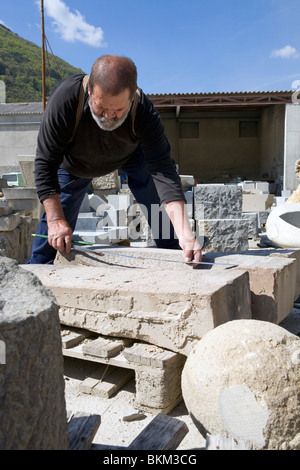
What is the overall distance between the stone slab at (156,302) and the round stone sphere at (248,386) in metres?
0.32

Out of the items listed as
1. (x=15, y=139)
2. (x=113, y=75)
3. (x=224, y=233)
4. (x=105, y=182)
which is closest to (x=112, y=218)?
(x=224, y=233)

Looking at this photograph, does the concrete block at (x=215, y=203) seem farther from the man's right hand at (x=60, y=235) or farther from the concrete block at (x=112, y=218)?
the man's right hand at (x=60, y=235)

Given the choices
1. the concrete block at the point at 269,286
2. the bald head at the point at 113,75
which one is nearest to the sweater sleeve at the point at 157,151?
the bald head at the point at 113,75

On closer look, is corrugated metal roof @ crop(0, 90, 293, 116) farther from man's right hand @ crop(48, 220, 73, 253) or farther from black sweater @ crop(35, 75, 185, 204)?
man's right hand @ crop(48, 220, 73, 253)

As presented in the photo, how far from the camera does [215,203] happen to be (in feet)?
21.1

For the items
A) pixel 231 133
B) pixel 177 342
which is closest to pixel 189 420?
pixel 177 342

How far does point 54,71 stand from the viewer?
62688mm

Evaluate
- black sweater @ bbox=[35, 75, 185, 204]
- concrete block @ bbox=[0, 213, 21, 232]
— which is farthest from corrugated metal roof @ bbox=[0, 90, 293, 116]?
black sweater @ bbox=[35, 75, 185, 204]

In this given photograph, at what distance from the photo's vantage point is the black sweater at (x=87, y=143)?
3.10 meters

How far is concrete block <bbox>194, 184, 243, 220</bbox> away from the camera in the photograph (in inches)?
253

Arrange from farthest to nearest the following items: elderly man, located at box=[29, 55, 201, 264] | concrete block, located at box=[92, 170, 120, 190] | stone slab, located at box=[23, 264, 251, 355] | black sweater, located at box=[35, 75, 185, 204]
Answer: concrete block, located at box=[92, 170, 120, 190] → black sweater, located at box=[35, 75, 185, 204] → elderly man, located at box=[29, 55, 201, 264] → stone slab, located at box=[23, 264, 251, 355]

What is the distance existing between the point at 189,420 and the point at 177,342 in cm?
40

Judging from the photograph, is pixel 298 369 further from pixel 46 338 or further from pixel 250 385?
pixel 46 338

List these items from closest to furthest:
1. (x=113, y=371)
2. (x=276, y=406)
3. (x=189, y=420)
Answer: (x=276, y=406)
(x=189, y=420)
(x=113, y=371)
